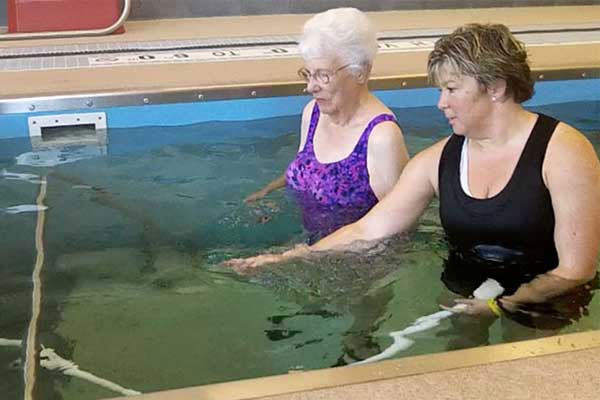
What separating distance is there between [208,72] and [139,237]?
1.50 meters

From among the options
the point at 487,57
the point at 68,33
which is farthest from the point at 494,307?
the point at 68,33

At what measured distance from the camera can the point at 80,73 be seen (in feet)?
13.6

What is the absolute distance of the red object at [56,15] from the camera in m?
5.13

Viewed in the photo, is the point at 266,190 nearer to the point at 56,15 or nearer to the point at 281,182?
the point at 281,182

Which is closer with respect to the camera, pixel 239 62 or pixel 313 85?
pixel 313 85

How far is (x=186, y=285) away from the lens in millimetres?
2545

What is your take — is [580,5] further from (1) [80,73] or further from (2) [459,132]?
(2) [459,132]

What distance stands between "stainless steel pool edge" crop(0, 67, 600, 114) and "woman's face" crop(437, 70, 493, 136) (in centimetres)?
196

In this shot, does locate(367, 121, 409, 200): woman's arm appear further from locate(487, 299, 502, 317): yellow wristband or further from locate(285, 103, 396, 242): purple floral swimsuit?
locate(487, 299, 502, 317): yellow wristband

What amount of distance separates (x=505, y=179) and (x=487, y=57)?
1.00 feet

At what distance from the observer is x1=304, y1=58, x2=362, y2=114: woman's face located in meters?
2.61

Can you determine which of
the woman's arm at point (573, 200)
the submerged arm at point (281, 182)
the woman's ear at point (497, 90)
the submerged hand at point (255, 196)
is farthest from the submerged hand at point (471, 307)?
the submerged hand at point (255, 196)

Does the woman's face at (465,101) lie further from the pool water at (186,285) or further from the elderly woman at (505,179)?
the pool water at (186,285)

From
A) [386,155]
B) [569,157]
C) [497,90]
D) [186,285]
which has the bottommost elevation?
[186,285]
